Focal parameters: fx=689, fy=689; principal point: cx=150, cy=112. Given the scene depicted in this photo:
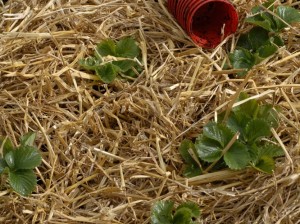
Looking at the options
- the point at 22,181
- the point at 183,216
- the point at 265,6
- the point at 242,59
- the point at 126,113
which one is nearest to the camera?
the point at 183,216

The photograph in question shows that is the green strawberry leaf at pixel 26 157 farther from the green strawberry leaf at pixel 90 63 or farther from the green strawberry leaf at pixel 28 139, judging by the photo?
the green strawberry leaf at pixel 90 63

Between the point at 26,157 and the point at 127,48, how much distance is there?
522 millimetres

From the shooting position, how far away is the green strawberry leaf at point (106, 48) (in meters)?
Answer: 2.17

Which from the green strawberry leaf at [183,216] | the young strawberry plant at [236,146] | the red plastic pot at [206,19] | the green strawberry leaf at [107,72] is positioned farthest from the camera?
the red plastic pot at [206,19]

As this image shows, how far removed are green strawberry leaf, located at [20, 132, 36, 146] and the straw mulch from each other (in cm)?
3

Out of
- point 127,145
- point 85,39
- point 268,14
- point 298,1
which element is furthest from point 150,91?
point 298,1

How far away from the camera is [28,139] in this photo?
1.93 metres

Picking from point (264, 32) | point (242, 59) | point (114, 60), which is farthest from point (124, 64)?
point (264, 32)

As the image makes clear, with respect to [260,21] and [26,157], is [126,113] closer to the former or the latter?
[26,157]

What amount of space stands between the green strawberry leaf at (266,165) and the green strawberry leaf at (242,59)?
38 cm

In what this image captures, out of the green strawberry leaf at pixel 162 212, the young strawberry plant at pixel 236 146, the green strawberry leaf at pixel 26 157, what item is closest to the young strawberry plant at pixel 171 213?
the green strawberry leaf at pixel 162 212

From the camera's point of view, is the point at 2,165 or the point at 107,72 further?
the point at 107,72

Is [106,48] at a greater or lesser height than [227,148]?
greater

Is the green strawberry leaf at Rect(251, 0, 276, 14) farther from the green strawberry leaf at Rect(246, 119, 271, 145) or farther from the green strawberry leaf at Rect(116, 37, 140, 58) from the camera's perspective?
the green strawberry leaf at Rect(246, 119, 271, 145)
